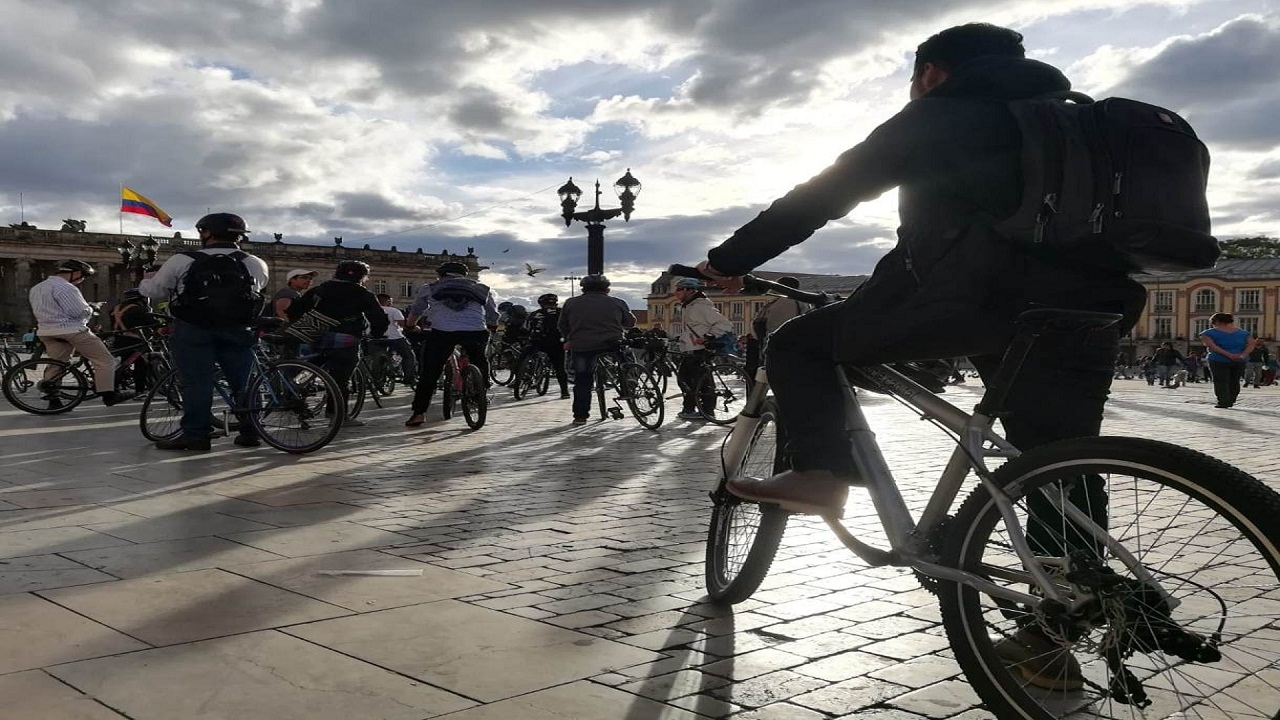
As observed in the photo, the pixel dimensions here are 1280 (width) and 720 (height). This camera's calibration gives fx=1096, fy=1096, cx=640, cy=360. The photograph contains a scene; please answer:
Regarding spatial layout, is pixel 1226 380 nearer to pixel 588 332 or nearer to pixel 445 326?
pixel 588 332

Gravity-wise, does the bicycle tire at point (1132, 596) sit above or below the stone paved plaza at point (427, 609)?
above

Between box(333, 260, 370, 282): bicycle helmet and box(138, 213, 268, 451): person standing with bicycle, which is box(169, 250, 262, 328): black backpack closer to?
box(138, 213, 268, 451): person standing with bicycle

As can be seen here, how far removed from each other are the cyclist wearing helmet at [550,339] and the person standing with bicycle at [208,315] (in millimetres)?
8492

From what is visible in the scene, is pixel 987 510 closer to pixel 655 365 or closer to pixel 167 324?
pixel 655 365

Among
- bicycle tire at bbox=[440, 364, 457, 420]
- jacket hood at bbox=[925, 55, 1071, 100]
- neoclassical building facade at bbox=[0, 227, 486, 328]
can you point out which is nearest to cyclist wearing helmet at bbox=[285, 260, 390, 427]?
bicycle tire at bbox=[440, 364, 457, 420]

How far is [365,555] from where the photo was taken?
4.66 metres

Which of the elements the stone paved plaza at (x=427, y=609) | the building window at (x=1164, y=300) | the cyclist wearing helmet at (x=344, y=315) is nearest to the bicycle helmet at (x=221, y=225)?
the cyclist wearing helmet at (x=344, y=315)

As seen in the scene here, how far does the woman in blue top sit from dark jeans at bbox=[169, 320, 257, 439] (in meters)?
14.9

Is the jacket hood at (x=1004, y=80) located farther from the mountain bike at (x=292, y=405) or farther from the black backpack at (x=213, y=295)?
the black backpack at (x=213, y=295)

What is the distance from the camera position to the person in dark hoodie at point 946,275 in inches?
104

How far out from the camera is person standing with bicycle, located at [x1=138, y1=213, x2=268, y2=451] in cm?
858

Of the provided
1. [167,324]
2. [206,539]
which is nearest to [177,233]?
[167,324]

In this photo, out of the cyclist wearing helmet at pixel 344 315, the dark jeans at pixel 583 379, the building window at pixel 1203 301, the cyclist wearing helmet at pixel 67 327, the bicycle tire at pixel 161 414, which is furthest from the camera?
the building window at pixel 1203 301

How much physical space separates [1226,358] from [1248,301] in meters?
103
